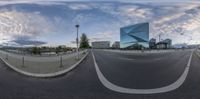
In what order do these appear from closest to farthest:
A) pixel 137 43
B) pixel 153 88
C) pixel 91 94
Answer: pixel 91 94 → pixel 153 88 → pixel 137 43

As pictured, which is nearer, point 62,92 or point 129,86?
point 62,92

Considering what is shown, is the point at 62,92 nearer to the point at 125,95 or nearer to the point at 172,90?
the point at 125,95

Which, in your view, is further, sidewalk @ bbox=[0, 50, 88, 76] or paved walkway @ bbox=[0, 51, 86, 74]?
paved walkway @ bbox=[0, 51, 86, 74]

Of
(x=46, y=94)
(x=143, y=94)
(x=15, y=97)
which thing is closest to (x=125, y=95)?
(x=143, y=94)

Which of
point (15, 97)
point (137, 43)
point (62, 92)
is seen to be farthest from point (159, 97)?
point (137, 43)

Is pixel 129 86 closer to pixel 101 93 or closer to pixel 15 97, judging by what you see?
pixel 101 93

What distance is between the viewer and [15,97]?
1241 centimetres

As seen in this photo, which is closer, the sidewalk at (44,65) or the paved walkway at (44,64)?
the sidewalk at (44,65)

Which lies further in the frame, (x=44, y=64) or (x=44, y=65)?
(x=44, y=64)

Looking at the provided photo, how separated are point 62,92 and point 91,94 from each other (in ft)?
4.63

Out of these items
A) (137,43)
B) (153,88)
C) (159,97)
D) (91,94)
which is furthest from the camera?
(137,43)

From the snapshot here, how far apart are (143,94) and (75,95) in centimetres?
254

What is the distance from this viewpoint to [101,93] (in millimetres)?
13273

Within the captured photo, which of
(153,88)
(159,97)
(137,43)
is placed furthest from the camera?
(137,43)
